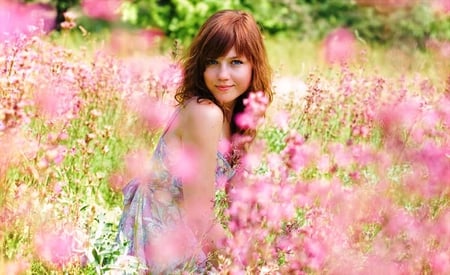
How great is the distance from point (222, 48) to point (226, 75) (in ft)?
0.29

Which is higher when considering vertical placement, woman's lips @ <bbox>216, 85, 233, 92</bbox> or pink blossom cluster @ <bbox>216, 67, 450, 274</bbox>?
woman's lips @ <bbox>216, 85, 233, 92</bbox>

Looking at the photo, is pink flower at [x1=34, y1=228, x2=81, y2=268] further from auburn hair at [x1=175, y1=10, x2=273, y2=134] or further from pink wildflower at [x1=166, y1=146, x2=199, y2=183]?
auburn hair at [x1=175, y1=10, x2=273, y2=134]

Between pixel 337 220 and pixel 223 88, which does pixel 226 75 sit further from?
pixel 337 220

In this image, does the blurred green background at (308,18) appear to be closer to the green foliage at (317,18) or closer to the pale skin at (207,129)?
the green foliage at (317,18)

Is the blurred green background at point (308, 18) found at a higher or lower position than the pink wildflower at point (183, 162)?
lower

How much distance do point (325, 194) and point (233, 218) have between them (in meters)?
0.76

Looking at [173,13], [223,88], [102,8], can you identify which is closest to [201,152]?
[223,88]

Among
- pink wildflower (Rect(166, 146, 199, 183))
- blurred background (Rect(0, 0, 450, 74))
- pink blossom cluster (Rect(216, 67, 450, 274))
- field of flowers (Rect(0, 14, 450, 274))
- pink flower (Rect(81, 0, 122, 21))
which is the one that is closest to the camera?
pink blossom cluster (Rect(216, 67, 450, 274))

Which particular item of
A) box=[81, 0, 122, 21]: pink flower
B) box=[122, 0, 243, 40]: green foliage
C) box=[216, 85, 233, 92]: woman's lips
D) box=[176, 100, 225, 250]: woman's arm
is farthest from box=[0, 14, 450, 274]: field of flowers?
box=[122, 0, 243, 40]: green foliage

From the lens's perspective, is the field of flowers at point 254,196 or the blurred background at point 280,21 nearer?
the field of flowers at point 254,196

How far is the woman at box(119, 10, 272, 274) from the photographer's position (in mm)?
2496

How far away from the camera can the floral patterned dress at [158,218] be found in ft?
8.38

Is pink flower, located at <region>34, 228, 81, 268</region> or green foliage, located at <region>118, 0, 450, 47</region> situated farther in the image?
green foliage, located at <region>118, 0, 450, 47</region>

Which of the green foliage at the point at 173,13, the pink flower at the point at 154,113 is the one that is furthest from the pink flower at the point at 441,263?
the green foliage at the point at 173,13
